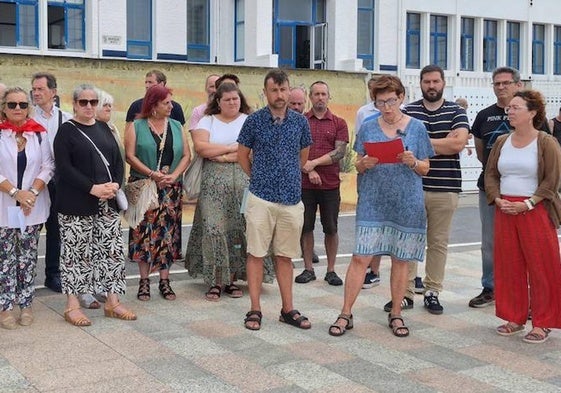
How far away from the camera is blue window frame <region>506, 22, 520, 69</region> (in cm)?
3016

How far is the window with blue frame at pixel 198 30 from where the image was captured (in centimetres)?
2356

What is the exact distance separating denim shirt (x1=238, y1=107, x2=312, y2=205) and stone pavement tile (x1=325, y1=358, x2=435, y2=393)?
1502 mm

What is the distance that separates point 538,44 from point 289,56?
11.3 m

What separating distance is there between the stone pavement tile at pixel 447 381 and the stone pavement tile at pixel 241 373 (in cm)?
93

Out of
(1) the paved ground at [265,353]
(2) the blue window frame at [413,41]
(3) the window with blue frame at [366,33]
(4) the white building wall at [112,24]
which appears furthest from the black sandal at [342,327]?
(2) the blue window frame at [413,41]

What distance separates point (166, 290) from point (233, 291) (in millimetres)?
638

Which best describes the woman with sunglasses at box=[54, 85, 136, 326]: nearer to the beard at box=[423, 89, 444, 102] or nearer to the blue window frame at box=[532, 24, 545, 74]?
the beard at box=[423, 89, 444, 102]

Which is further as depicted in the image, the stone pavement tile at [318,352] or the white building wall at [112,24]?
the white building wall at [112,24]

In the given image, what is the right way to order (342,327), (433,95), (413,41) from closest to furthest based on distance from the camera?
(342,327)
(433,95)
(413,41)

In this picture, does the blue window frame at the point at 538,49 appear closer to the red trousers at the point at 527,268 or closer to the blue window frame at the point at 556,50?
the blue window frame at the point at 556,50

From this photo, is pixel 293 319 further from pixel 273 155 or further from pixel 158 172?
pixel 158 172

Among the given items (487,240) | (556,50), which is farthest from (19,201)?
(556,50)

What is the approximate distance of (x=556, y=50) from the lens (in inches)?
1241

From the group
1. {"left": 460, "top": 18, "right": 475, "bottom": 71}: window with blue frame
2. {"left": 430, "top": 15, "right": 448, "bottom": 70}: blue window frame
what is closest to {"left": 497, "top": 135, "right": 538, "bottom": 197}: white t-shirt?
{"left": 430, "top": 15, "right": 448, "bottom": 70}: blue window frame
